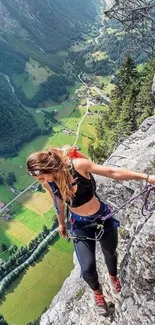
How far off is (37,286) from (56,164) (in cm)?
10749

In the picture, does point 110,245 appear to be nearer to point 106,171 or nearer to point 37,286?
point 106,171

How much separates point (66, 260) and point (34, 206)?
137ft

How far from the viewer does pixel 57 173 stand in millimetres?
9453

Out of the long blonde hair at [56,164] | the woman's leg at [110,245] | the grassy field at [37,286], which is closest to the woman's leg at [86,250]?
the woman's leg at [110,245]

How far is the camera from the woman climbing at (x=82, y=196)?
937 centimetres

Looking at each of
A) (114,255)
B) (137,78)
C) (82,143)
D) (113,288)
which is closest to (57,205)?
(114,255)

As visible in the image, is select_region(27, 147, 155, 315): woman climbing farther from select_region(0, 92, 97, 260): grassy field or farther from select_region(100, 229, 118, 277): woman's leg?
select_region(0, 92, 97, 260): grassy field

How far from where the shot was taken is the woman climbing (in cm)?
937

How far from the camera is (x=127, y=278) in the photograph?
10984mm

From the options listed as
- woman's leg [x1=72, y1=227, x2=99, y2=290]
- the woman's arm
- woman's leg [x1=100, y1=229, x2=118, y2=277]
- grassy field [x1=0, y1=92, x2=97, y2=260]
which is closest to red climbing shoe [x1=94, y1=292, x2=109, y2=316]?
woman's leg [x1=100, y1=229, x2=118, y2=277]

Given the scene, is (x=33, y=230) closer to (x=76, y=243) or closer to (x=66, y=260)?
(x=66, y=260)

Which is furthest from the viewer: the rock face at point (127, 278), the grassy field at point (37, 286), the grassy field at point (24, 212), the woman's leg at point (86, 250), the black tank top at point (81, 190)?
the grassy field at point (24, 212)

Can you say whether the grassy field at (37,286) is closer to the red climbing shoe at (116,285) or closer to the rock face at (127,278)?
the rock face at (127,278)

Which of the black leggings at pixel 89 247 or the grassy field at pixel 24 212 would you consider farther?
the grassy field at pixel 24 212
